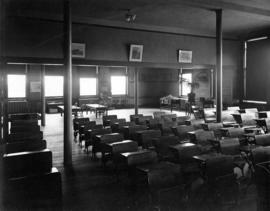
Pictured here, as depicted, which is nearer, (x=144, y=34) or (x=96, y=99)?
(x=144, y=34)

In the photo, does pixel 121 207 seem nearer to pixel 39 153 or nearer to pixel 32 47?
pixel 39 153

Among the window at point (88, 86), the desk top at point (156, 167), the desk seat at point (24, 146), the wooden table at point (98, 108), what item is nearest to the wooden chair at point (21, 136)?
the desk seat at point (24, 146)

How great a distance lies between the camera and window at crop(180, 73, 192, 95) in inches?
798

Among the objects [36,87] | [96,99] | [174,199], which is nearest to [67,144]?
[174,199]

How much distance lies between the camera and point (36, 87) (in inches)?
674

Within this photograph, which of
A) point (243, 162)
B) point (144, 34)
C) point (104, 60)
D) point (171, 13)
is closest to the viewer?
point (243, 162)

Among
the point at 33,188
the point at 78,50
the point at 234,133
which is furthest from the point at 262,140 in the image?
the point at 78,50

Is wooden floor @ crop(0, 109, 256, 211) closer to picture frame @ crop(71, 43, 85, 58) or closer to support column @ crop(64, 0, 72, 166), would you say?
support column @ crop(64, 0, 72, 166)

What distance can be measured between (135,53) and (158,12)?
6.52 ft

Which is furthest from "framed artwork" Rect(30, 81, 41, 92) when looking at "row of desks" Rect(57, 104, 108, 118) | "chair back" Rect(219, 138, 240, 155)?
"chair back" Rect(219, 138, 240, 155)

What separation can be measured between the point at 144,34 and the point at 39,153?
758 cm

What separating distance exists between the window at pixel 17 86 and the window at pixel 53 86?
1.59 meters

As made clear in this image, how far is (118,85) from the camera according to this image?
68.9 feet

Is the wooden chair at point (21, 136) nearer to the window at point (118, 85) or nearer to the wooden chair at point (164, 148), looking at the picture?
the wooden chair at point (164, 148)
